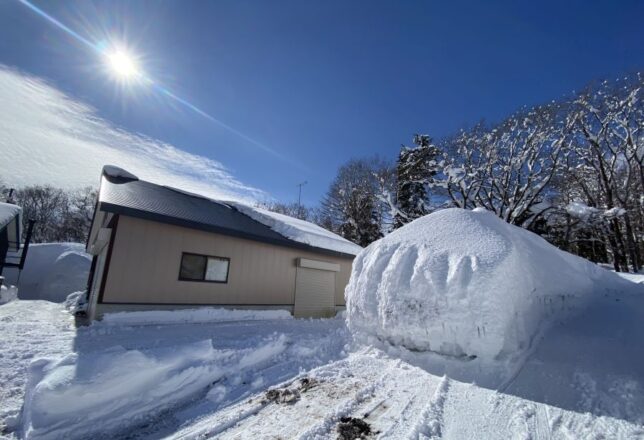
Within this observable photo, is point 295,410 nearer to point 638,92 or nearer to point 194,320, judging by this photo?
point 194,320

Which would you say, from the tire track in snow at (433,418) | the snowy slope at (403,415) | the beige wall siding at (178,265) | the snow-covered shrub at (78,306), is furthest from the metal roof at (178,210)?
the tire track in snow at (433,418)

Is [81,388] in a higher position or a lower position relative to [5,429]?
higher

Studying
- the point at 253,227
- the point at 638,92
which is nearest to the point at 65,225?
the point at 253,227

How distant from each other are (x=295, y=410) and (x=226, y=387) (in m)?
1.09

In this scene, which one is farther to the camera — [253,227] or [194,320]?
[253,227]

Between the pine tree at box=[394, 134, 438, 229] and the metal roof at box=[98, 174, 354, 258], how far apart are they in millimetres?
8974

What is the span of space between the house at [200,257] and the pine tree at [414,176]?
8496mm

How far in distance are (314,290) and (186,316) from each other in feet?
15.1

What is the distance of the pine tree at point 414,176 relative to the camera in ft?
60.9

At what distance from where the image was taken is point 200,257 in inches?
338

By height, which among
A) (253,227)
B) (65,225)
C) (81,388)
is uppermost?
(65,225)

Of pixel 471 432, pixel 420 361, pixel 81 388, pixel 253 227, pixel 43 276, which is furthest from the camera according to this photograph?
pixel 43 276

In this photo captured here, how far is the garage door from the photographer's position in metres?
10.6

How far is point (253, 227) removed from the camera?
1030 centimetres
